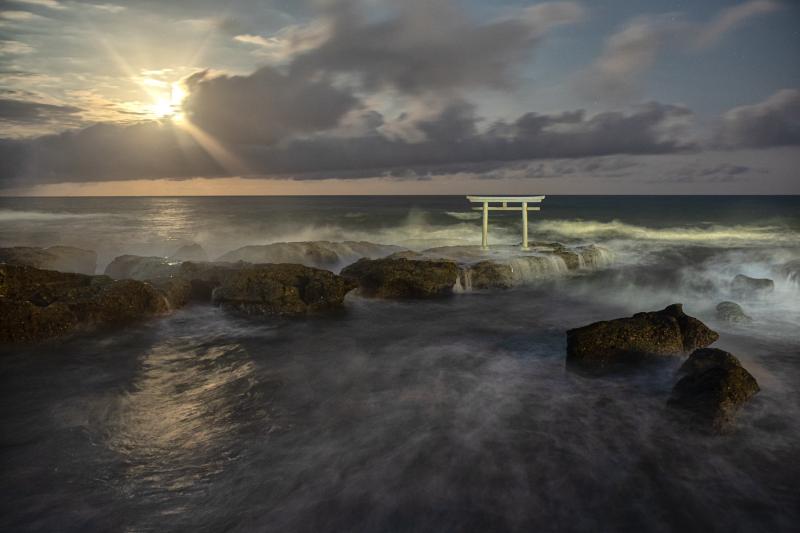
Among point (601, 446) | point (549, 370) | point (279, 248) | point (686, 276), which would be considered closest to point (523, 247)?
point (686, 276)

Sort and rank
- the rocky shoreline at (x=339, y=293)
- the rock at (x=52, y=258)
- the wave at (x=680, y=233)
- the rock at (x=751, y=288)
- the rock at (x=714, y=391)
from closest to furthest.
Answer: the rock at (x=714, y=391), the rocky shoreline at (x=339, y=293), the rock at (x=751, y=288), the rock at (x=52, y=258), the wave at (x=680, y=233)

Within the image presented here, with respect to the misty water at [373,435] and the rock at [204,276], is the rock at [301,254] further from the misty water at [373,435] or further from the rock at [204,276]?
the misty water at [373,435]

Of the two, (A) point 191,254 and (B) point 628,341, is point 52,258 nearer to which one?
(A) point 191,254

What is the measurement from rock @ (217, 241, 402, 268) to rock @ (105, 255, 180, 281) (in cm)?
366

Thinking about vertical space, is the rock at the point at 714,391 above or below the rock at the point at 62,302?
below

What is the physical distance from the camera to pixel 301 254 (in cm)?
2212

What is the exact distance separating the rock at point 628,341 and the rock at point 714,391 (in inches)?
62.6

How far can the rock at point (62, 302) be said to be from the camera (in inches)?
455

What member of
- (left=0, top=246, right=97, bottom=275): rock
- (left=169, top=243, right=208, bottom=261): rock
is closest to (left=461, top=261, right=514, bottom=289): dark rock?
(left=169, top=243, right=208, bottom=261): rock

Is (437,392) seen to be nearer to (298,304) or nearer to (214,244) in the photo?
(298,304)

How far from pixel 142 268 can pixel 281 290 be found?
639cm

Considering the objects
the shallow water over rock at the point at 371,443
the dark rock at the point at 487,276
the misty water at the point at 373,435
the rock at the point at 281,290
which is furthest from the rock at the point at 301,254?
the shallow water over rock at the point at 371,443

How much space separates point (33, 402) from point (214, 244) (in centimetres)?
3831

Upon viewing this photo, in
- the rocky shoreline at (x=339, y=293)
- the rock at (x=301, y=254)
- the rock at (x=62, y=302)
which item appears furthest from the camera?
the rock at (x=301, y=254)
